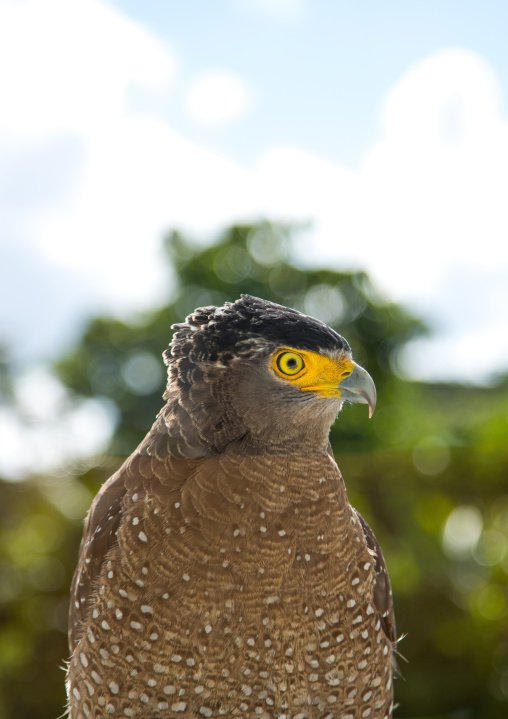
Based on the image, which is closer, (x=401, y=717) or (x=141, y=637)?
(x=141, y=637)

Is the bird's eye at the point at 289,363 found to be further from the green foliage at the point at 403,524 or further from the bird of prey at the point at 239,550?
the green foliage at the point at 403,524

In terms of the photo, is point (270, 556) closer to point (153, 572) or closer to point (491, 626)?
point (153, 572)

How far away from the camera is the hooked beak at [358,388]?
154 cm

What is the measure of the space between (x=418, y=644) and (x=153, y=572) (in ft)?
10.8

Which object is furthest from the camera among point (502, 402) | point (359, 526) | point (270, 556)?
point (502, 402)

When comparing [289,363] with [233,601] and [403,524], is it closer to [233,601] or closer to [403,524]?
[233,601]

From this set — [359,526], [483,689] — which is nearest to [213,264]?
[483,689]

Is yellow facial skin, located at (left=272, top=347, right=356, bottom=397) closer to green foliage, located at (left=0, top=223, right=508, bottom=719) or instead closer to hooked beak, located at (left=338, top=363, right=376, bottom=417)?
hooked beak, located at (left=338, top=363, right=376, bottom=417)

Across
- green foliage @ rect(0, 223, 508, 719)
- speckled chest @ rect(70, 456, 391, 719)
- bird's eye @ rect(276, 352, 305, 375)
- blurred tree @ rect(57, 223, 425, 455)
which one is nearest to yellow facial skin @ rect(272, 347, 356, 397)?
bird's eye @ rect(276, 352, 305, 375)

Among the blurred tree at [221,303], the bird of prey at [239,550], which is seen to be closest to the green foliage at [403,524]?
the blurred tree at [221,303]

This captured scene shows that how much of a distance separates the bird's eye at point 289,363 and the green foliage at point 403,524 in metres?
2.20

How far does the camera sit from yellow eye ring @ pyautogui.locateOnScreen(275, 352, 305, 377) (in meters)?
1.54

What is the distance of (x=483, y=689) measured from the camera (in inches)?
170

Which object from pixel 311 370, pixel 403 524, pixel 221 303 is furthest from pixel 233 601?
pixel 221 303
